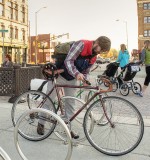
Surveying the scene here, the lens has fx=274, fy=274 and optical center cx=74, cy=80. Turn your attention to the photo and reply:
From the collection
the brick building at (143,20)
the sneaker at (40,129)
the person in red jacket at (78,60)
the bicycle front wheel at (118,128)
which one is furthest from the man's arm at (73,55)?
the brick building at (143,20)

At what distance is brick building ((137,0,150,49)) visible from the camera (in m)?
57.8

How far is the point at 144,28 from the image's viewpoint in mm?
57969

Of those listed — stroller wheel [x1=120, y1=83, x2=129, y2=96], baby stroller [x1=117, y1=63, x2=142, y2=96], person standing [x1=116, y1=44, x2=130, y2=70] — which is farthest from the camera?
person standing [x1=116, y1=44, x2=130, y2=70]

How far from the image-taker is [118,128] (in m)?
4.13

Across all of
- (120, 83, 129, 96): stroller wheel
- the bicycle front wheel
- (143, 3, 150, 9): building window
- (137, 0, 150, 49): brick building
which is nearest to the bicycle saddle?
the bicycle front wheel

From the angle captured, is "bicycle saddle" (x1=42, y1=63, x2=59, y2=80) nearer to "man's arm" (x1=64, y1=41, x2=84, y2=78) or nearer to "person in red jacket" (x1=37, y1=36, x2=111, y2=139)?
"person in red jacket" (x1=37, y1=36, x2=111, y2=139)

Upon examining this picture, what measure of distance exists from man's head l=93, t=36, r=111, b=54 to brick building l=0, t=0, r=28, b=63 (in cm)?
4351

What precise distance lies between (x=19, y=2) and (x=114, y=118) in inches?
2020

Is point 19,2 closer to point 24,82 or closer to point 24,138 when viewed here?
point 24,82

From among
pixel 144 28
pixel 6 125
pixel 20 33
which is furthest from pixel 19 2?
pixel 6 125

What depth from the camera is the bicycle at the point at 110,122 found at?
3832 millimetres

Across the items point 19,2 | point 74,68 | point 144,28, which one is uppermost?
point 19,2

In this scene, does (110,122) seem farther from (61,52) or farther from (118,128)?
(61,52)

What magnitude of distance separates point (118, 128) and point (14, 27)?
160 ft
